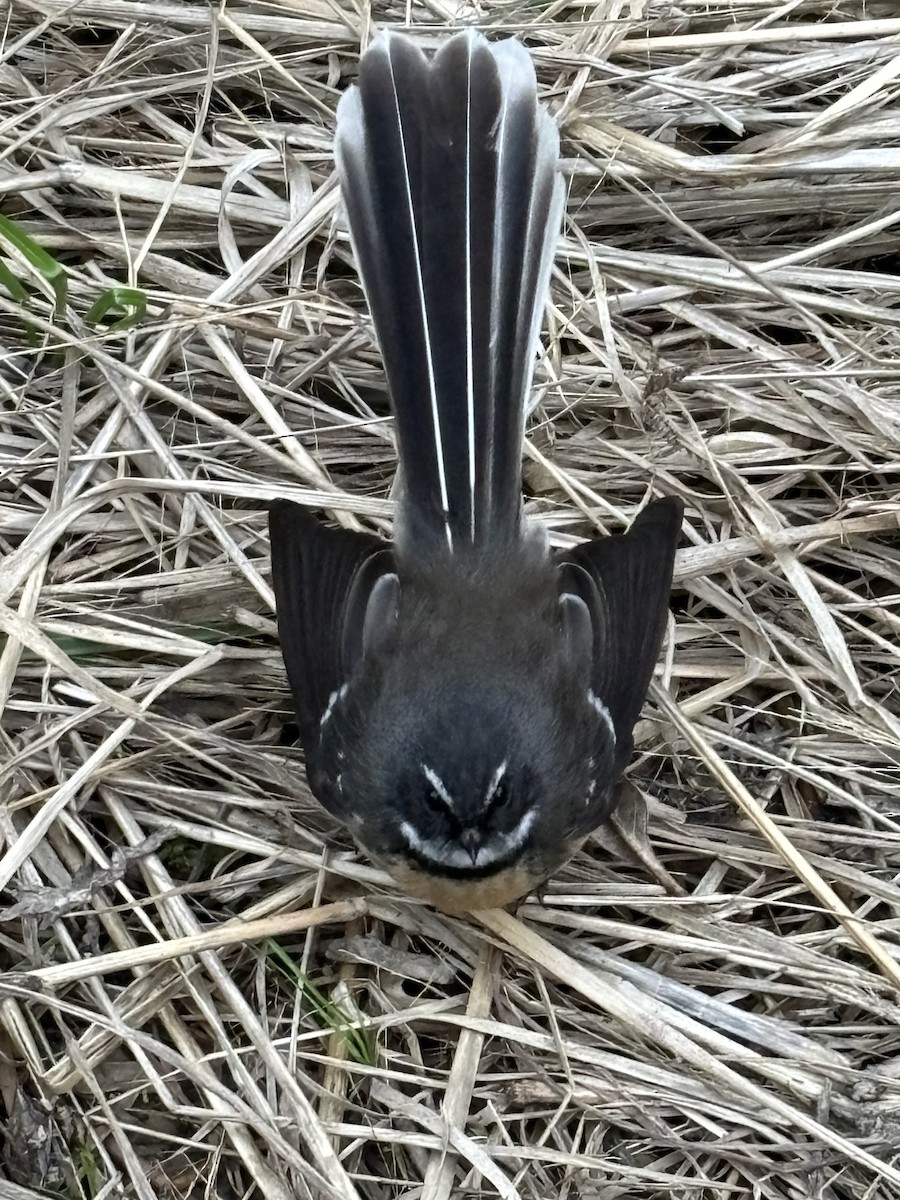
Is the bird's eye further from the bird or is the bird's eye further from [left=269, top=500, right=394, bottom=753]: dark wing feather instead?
[left=269, top=500, right=394, bottom=753]: dark wing feather

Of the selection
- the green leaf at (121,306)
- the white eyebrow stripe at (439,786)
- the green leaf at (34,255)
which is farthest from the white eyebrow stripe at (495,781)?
the green leaf at (34,255)

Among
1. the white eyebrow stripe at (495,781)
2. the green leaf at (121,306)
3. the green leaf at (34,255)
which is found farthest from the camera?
the green leaf at (121,306)

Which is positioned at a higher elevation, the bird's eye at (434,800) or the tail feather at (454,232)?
the tail feather at (454,232)

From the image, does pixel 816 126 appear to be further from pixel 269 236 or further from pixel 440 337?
pixel 269 236

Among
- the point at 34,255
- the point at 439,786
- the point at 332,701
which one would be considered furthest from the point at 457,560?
the point at 34,255

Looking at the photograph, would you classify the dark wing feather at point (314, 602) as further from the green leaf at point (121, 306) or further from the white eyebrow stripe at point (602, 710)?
the green leaf at point (121, 306)

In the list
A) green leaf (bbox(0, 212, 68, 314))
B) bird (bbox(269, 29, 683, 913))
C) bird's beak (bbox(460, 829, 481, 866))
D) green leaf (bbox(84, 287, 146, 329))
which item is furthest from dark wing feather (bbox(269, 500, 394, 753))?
green leaf (bbox(0, 212, 68, 314))
